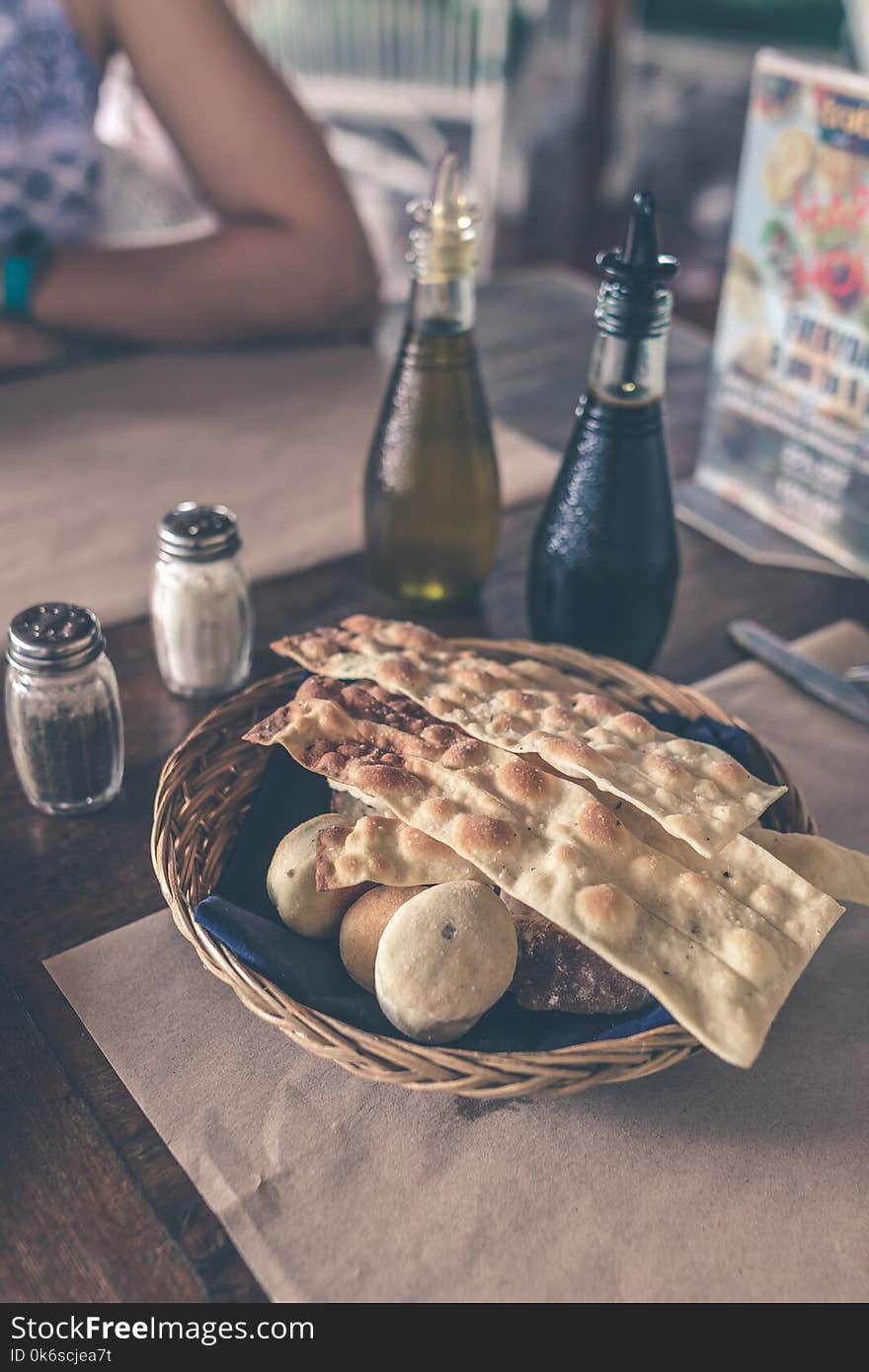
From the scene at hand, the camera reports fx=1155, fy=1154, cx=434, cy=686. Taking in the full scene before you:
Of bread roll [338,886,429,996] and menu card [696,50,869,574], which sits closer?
bread roll [338,886,429,996]

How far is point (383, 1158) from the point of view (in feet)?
1.67

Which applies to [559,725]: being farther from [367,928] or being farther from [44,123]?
[44,123]

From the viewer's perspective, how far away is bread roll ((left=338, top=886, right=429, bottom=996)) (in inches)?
21.9

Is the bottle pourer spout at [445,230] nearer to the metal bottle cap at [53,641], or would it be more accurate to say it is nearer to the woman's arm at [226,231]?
the metal bottle cap at [53,641]

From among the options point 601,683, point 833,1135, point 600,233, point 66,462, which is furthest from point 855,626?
point 600,233

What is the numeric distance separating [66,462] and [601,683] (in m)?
0.58

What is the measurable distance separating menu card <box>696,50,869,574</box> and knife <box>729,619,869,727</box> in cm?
15

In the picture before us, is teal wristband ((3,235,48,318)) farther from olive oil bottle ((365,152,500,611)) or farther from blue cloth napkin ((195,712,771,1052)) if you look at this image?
blue cloth napkin ((195,712,771,1052))

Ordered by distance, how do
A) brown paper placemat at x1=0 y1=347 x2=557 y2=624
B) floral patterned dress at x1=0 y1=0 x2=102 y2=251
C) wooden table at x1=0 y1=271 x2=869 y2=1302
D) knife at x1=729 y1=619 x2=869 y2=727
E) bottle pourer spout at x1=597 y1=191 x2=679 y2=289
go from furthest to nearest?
1. floral patterned dress at x1=0 y1=0 x2=102 y2=251
2. brown paper placemat at x1=0 y1=347 x2=557 y2=624
3. knife at x1=729 y1=619 x2=869 y2=727
4. bottle pourer spout at x1=597 y1=191 x2=679 y2=289
5. wooden table at x1=0 y1=271 x2=869 y2=1302

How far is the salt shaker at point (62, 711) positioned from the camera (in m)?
0.65

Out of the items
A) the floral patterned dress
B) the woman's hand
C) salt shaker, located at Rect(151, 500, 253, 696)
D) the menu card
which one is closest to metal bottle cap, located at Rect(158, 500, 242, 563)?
salt shaker, located at Rect(151, 500, 253, 696)

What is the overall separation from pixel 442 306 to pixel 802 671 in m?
0.37

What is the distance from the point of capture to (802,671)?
0.85 meters

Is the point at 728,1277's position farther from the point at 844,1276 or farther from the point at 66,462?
the point at 66,462
